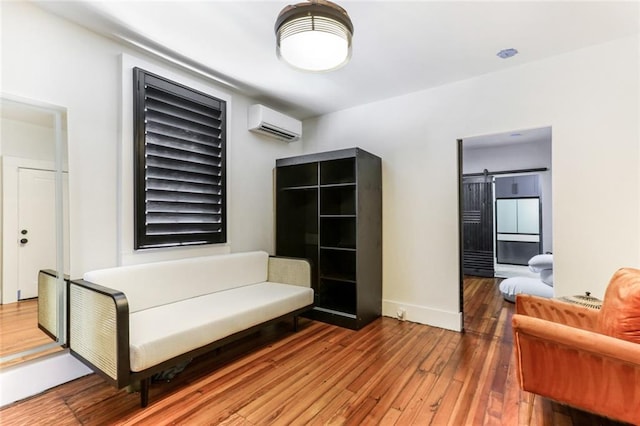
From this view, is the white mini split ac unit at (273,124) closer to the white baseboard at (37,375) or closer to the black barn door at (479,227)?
the white baseboard at (37,375)

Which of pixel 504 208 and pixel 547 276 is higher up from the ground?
pixel 504 208

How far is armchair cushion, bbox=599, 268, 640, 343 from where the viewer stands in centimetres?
151

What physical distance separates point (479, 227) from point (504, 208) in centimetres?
80

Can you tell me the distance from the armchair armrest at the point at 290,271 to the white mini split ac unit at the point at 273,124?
164cm

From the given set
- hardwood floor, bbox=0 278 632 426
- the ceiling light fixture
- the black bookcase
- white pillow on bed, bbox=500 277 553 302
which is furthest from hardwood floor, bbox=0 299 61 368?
white pillow on bed, bbox=500 277 553 302

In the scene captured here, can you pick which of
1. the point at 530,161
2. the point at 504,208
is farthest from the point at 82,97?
the point at 504,208

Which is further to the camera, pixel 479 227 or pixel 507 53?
pixel 479 227

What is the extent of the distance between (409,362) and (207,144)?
289 cm

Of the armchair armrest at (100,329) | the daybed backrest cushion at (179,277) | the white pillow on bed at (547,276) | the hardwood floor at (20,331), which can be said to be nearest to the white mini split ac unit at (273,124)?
the daybed backrest cushion at (179,277)

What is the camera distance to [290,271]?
3.42m

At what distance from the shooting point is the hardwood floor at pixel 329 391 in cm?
177

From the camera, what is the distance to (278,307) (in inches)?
110

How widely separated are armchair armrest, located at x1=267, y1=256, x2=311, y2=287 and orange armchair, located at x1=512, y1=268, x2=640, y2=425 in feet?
6.85

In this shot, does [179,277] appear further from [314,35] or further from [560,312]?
[560,312]
